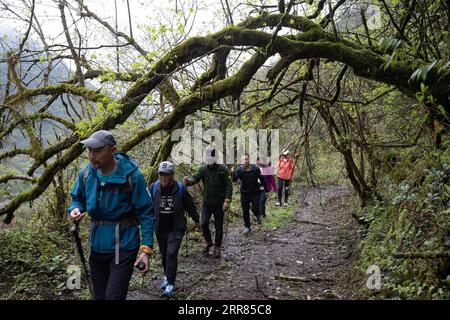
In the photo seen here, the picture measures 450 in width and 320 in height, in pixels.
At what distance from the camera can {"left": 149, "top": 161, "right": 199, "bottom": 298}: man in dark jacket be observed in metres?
5.57

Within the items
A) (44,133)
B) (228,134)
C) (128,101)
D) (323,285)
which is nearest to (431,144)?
(323,285)

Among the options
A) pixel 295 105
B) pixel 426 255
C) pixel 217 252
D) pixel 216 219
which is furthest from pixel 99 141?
pixel 295 105

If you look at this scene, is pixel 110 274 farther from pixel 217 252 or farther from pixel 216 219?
pixel 217 252

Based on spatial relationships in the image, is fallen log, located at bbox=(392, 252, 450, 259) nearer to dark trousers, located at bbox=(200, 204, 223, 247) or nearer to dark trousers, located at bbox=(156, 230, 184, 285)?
dark trousers, located at bbox=(156, 230, 184, 285)

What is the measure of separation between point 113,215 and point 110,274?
57 cm

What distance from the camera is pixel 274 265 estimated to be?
716cm

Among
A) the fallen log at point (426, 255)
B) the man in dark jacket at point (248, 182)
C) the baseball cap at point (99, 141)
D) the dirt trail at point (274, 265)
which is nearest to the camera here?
the baseball cap at point (99, 141)

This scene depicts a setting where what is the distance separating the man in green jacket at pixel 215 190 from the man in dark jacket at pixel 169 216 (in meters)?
1.73

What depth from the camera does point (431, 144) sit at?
6.20 meters

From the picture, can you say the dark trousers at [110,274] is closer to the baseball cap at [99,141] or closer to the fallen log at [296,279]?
the baseball cap at [99,141]

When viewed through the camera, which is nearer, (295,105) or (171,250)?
(171,250)

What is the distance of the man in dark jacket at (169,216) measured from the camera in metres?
5.57

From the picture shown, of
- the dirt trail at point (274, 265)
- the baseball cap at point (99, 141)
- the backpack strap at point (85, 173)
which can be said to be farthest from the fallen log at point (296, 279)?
the baseball cap at point (99, 141)
